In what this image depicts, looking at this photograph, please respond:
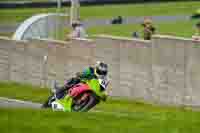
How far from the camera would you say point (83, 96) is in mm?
16031

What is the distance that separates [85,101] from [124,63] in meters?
5.85

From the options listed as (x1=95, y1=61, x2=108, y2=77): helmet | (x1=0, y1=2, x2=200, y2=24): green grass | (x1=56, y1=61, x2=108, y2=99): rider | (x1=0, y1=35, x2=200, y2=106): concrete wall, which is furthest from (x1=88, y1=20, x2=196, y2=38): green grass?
(x1=56, y1=61, x2=108, y2=99): rider

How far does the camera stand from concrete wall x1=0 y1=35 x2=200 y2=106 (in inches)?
770

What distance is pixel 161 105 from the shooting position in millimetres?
20281

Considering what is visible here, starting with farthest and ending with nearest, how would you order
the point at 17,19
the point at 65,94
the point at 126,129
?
the point at 17,19, the point at 65,94, the point at 126,129

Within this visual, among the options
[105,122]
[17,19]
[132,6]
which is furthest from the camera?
[132,6]

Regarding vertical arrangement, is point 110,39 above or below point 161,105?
above

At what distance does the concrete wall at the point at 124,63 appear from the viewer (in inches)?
770

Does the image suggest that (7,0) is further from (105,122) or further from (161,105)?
(105,122)

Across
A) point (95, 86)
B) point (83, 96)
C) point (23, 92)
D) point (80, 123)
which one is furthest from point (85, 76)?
point (23, 92)

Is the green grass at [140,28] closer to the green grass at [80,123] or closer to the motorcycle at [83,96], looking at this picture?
the motorcycle at [83,96]

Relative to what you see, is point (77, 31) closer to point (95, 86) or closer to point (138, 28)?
point (95, 86)

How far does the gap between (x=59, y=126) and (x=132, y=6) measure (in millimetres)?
50874

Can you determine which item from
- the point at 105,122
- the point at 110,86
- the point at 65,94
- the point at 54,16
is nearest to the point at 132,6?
the point at 54,16
